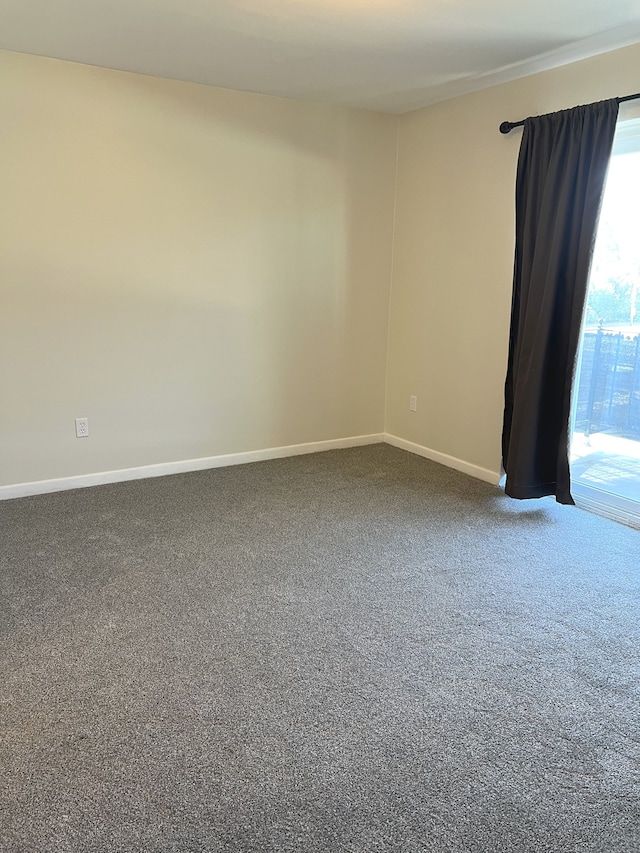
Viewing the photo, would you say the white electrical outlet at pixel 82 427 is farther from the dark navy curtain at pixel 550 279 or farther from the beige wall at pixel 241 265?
the dark navy curtain at pixel 550 279

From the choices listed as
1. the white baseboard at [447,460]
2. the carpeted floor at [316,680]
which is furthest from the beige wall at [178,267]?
the carpeted floor at [316,680]

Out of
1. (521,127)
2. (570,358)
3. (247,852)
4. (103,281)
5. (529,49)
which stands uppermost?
(529,49)

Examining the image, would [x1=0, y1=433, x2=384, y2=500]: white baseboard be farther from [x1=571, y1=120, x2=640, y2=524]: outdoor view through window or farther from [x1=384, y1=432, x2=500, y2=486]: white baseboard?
[x1=571, y1=120, x2=640, y2=524]: outdoor view through window

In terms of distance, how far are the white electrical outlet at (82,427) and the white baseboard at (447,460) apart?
2254 mm

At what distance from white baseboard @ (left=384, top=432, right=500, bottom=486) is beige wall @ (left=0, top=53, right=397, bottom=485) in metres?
0.43

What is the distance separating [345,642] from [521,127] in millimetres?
2960

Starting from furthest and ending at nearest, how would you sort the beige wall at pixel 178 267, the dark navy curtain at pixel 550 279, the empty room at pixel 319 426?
the beige wall at pixel 178 267, the dark navy curtain at pixel 550 279, the empty room at pixel 319 426

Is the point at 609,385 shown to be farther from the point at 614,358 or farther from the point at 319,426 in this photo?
the point at 319,426

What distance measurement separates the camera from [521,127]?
11.4 ft

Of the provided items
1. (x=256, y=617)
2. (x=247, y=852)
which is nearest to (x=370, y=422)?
(x=256, y=617)

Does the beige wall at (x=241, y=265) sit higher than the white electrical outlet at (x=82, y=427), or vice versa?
the beige wall at (x=241, y=265)

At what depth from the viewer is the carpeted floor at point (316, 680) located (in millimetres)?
1506

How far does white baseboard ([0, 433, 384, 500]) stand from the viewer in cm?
360

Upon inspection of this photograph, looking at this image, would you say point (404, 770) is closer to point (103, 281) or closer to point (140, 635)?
point (140, 635)
